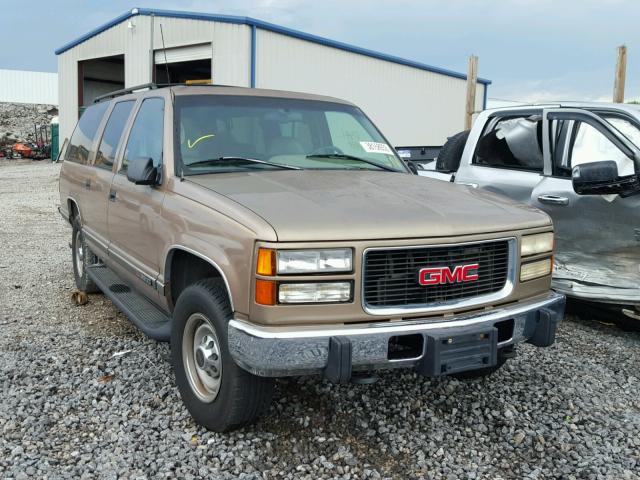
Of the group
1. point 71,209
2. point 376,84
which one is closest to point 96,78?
point 376,84

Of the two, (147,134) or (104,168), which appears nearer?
(147,134)

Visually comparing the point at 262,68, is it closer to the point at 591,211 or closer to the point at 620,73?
the point at 620,73

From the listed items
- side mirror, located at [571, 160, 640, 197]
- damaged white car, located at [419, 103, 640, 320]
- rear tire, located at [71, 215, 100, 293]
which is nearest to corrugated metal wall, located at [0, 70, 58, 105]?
rear tire, located at [71, 215, 100, 293]

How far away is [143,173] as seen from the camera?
12.2 feet

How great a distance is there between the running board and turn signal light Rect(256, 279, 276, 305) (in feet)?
3.58

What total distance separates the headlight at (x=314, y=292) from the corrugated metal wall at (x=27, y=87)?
46670 mm

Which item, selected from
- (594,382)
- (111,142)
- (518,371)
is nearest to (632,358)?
(594,382)

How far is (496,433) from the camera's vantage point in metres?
3.51

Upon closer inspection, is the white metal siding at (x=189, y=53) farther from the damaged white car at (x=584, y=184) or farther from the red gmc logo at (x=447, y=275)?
the red gmc logo at (x=447, y=275)

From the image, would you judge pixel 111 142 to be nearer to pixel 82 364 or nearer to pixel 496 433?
pixel 82 364

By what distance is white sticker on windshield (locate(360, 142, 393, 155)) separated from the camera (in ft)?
14.9

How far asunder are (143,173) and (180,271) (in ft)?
2.03

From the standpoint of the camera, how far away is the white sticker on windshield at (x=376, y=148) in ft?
14.9

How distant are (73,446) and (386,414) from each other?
1711mm
